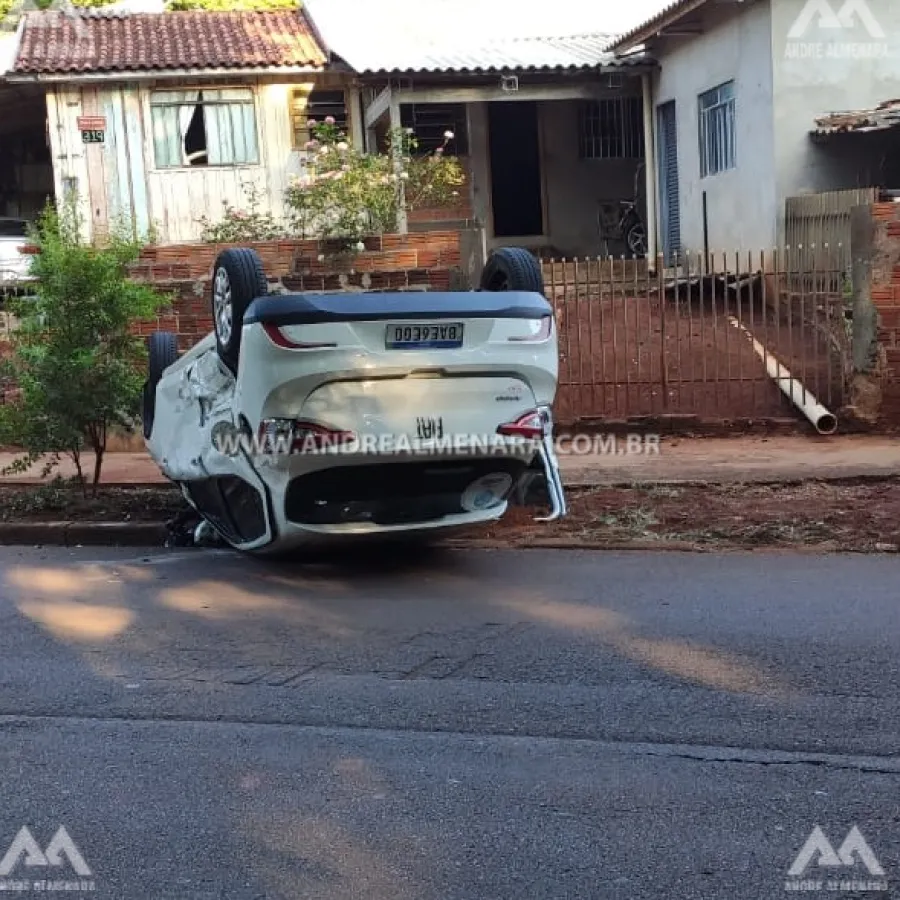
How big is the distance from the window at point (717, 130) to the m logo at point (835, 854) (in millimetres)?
14131

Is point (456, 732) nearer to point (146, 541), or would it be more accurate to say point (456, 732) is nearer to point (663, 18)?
point (146, 541)

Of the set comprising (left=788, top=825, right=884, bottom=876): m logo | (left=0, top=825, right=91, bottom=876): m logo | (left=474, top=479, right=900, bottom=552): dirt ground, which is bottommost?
(left=474, top=479, right=900, bottom=552): dirt ground

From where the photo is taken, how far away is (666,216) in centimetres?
1928

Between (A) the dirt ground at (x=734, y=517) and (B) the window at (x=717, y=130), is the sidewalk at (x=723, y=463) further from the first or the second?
(B) the window at (x=717, y=130)

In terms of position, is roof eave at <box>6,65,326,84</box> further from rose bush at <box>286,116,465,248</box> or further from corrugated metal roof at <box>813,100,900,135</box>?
corrugated metal roof at <box>813,100,900,135</box>

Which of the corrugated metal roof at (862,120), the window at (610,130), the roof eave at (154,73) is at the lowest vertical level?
the corrugated metal roof at (862,120)

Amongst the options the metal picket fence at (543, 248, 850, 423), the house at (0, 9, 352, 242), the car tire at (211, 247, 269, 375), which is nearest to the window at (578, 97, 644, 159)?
the house at (0, 9, 352, 242)

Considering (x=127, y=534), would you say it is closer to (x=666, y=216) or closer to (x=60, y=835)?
(x=60, y=835)

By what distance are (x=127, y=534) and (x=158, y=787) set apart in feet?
16.3

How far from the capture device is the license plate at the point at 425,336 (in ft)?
20.9

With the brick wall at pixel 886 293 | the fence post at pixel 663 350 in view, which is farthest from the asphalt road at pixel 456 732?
the fence post at pixel 663 350

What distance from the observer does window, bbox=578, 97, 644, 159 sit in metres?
20.4

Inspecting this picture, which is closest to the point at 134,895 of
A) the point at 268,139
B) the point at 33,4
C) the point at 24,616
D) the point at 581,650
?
the point at 581,650

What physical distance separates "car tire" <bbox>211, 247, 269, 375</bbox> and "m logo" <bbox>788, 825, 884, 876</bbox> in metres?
4.19
